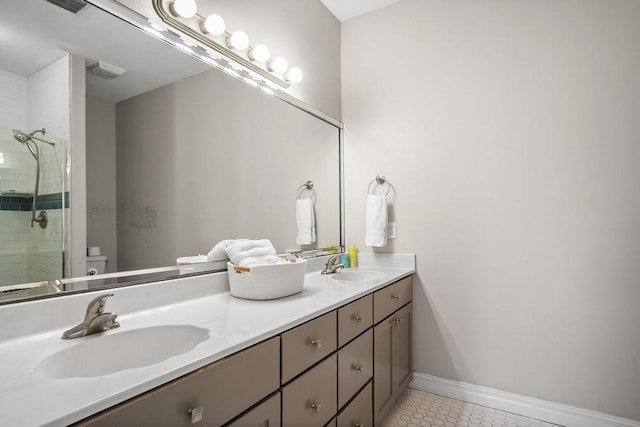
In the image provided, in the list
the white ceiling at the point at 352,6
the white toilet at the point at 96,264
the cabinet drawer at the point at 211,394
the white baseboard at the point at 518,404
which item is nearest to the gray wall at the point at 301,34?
the white ceiling at the point at 352,6

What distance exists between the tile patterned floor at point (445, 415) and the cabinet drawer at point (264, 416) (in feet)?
3.40

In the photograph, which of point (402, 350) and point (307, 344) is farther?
point (402, 350)

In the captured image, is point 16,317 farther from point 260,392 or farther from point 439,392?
point 439,392

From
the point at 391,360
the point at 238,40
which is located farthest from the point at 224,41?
the point at 391,360

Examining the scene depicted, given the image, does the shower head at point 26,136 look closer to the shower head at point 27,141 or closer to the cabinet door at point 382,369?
the shower head at point 27,141

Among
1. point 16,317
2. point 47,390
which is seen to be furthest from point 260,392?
point 16,317

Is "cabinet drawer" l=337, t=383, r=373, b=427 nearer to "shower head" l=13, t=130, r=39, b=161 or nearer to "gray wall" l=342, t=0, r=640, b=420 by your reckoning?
"gray wall" l=342, t=0, r=640, b=420

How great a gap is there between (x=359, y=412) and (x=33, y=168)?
56.9 inches

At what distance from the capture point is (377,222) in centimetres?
215

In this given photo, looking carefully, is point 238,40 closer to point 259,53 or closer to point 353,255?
point 259,53

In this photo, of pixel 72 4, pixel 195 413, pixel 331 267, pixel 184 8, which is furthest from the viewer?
pixel 331 267

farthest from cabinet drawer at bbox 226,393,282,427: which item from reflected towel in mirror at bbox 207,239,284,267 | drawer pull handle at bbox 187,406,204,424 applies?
reflected towel in mirror at bbox 207,239,284,267

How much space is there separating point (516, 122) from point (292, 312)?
1573 mm

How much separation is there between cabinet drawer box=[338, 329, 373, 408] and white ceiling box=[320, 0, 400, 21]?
200cm
